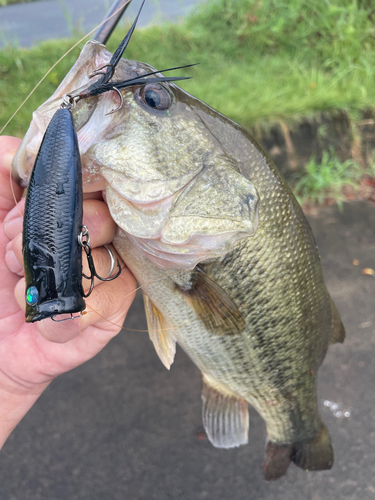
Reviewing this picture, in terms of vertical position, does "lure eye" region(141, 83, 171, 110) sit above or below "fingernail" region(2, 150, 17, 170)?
above

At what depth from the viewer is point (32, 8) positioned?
4125 mm

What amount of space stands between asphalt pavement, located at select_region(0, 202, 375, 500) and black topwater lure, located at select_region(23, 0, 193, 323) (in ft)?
5.48

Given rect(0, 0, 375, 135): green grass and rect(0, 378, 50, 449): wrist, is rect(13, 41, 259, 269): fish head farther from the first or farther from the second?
rect(0, 0, 375, 135): green grass

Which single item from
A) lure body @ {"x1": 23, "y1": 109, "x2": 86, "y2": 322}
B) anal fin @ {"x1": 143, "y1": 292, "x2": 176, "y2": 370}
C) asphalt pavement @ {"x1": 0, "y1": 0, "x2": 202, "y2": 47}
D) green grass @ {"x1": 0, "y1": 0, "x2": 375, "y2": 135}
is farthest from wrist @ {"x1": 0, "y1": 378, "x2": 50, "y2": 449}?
asphalt pavement @ {"x1": 0, "y1": 0, "x2": 202, "y2": 47}

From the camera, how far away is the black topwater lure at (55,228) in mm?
610

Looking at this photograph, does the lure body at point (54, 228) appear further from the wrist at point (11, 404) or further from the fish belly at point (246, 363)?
the wrist at point (11, 404)

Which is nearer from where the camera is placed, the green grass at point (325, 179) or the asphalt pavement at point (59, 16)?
the green grass at point (325, 179)

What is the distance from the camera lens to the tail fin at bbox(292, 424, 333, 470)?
1.52 m

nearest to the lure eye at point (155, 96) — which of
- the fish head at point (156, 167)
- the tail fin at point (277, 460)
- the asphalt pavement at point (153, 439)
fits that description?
the fish head at point (156, 167)

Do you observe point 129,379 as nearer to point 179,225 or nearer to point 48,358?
point 48,358

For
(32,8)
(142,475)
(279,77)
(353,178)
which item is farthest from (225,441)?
(32,8)

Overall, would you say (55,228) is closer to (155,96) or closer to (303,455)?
(155,96)

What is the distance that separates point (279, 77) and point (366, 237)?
74.0 inches

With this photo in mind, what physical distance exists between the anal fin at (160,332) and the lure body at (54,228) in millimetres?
567
